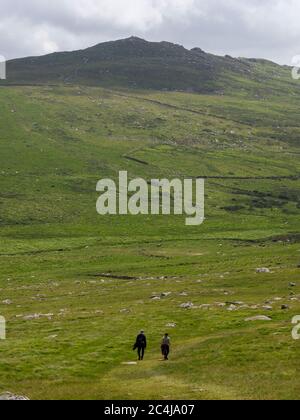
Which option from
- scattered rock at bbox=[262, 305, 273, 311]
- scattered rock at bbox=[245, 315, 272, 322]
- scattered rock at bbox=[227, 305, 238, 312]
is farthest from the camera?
scattered rock at bbox=[227, 305, 238, 312]

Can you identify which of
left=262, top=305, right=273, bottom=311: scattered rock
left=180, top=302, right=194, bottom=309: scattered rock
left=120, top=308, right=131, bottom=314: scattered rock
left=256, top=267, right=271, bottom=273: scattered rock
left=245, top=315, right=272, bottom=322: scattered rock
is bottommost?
left=120, top=308, right=131, bottom=314: scattered rock

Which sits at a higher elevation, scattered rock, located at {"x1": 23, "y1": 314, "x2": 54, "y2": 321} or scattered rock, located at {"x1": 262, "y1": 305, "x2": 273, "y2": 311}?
scattered rock, located at {"x1": 262, "y1": 305, "x2": 273, "y2": 311}

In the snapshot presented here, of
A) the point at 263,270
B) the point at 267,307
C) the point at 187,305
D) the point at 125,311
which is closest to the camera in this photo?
the point at 267,307

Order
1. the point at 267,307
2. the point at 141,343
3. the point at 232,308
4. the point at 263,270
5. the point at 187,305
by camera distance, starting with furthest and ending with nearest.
Result: the point at 263,270, the point at 187,305, the point at 232,308, the point at 267,307, the point at 141,343

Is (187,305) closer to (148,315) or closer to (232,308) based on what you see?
(148,315)

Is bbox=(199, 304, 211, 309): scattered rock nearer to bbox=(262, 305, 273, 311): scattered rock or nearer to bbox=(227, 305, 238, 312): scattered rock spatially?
bbox=(227, 305, 238, 312): scattered rock

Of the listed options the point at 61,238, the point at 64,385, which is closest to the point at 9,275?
the point at 61,238

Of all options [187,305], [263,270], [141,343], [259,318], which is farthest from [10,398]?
[263,270]

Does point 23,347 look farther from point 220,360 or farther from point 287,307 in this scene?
point 287,307

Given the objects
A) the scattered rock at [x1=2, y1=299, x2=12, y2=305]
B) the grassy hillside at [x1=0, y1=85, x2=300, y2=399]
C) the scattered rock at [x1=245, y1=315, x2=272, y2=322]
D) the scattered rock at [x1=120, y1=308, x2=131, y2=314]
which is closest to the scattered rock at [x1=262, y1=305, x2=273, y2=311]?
the grassy hillside at [x1=0, y1=85, x2=300, y2=399]

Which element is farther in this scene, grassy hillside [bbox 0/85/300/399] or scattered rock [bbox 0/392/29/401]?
grassy hillside [bbox 0/85/300/399]

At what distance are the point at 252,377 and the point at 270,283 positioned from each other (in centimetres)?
4868

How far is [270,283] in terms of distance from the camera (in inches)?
3770

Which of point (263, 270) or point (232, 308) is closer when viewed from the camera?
point (232, 308)
